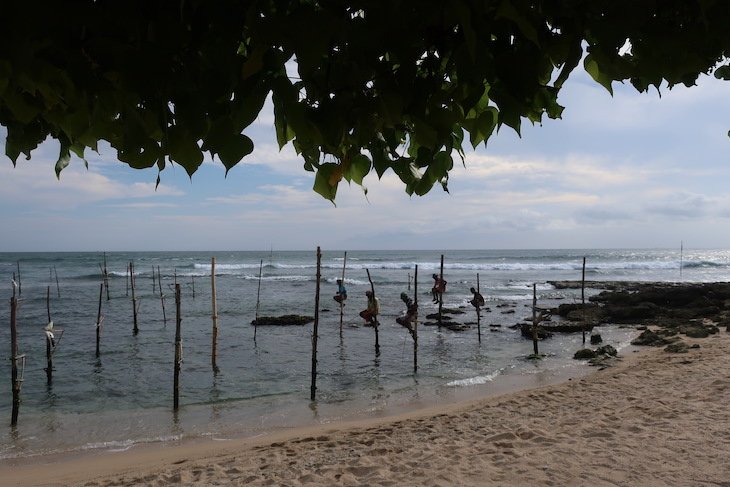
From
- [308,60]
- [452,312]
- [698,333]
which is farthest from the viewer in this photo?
[452,312]

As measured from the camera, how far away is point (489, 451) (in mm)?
6301

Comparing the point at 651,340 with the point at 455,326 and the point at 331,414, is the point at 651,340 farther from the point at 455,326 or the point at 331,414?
the point at 331,414

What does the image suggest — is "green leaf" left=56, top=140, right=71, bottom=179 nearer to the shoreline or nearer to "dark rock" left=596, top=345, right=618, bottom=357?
the shoreline

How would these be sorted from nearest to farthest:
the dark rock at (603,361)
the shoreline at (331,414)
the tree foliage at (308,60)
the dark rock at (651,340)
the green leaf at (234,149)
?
1. the tree foliage at (308,60)
2. the green leaf at (234,149)
3. the shoreline at (331,414)
4. the dark rock at (603,361)
5. the dark rock at (651,340)

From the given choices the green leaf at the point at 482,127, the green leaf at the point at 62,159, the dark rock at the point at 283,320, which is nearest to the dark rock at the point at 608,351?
the dark rock at the point at 283,320

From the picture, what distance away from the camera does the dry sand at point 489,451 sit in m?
5.43

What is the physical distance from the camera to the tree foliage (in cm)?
117

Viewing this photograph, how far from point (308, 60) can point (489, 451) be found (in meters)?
6.17

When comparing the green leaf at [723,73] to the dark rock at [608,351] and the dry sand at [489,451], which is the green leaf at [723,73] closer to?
the dry sand at [489,451]

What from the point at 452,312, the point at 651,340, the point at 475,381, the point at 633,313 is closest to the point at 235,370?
the point at 475,381

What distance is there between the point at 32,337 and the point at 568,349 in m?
18.6

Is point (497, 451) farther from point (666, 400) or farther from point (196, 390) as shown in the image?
point (196, 390)

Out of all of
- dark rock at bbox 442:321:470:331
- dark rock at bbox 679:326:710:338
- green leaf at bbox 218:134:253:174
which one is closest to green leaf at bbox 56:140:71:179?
green leaf at bbox 218:134:253:174

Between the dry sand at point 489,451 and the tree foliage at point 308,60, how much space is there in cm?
476
